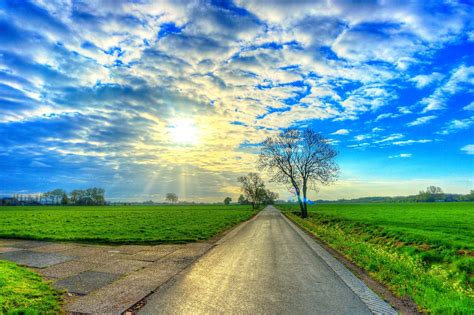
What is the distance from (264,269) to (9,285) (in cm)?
717

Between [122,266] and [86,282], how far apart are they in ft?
7.48

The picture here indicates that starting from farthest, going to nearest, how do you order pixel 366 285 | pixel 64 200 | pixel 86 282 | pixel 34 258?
pixel 64 200 < pixel 34 258 < pixel 86 282 < pixel 366 285

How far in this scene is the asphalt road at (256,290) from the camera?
6195 mm

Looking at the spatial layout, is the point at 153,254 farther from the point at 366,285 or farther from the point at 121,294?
the point at 366,285

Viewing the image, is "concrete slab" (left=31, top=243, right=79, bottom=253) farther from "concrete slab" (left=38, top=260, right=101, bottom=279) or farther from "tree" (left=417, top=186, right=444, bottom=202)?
"tree" (left=417, top=186, right=444, bottom=202)

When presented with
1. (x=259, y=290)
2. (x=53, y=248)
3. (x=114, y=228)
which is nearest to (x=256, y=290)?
(x=259, y=290)

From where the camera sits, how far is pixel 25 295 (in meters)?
6.68

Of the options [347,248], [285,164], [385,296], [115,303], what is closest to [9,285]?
[115,303]

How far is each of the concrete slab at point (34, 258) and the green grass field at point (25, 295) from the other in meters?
2.32

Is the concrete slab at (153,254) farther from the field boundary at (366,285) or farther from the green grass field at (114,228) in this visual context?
the field boundary at (366,285)

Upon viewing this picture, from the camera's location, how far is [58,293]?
23.8ft

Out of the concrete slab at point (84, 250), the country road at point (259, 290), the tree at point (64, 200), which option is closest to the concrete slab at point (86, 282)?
the country road at point (259, 290)

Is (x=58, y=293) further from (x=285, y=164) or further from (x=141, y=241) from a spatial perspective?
(x=285, y=164)

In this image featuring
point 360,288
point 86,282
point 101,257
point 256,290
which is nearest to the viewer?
point 256,290
